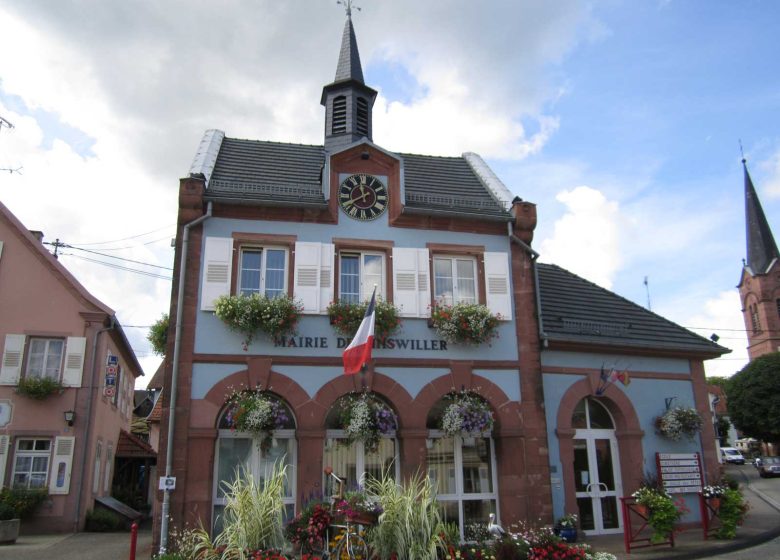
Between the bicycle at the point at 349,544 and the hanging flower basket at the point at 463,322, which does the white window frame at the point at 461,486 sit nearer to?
the hanging flower basket at the point at 463,322

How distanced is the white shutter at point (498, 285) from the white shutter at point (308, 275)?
11.5 ft

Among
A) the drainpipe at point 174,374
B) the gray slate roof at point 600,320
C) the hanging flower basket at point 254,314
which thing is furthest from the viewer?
the gray slate roof at point 600,320

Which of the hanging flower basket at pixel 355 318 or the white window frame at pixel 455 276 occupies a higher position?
the white window frame at pixel 455 276

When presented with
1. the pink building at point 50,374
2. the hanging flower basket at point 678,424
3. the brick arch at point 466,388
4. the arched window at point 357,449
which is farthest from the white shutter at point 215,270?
the hanging flower basket at point 678,424

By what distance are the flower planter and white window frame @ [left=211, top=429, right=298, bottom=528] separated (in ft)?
18.0

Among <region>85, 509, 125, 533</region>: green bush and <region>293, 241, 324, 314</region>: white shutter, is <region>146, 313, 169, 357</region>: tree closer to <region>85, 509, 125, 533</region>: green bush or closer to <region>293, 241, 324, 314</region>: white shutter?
<region>293, 241, 324, 314</region>: white shutter

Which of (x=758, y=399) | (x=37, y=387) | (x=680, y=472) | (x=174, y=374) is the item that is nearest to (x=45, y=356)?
(x=37, y=387)

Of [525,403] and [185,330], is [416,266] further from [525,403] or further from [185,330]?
[185,330]

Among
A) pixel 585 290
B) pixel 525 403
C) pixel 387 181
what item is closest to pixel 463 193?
pixel 387 181

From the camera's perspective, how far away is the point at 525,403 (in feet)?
45.7

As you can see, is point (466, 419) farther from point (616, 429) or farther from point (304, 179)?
point (304, 179)

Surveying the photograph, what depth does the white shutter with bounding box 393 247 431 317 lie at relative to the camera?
13.9 m

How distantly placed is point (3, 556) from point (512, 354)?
1052 centimetres

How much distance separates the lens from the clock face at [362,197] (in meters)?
14.4
